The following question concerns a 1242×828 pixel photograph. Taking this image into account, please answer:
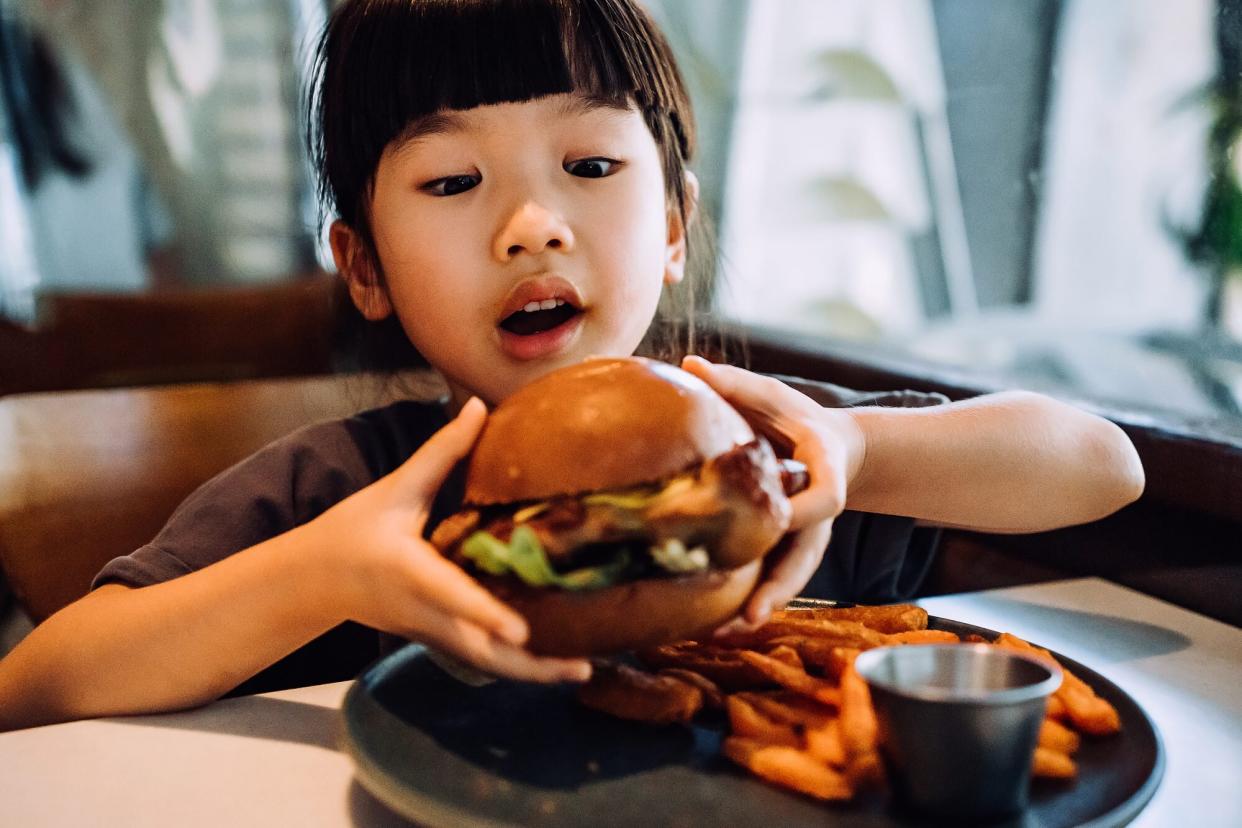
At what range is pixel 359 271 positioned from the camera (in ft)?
6.01

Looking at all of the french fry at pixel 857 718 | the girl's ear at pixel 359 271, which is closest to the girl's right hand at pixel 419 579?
the french fry at pixel 857 718

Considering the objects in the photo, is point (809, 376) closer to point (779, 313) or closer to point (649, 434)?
point (649, 434)

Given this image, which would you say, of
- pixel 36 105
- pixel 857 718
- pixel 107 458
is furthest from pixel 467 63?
pixel 36 105

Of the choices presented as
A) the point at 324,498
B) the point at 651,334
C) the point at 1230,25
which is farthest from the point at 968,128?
the point at 324,498

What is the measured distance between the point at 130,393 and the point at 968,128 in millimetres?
3444

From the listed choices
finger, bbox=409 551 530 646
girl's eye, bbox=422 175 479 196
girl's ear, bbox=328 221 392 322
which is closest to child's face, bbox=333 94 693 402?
girl's eye, bbox=422 175 479 196

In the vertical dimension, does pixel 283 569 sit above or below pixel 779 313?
above

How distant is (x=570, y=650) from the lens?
917mm

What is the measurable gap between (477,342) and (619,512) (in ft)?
2.15

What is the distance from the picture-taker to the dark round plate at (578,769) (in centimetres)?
86

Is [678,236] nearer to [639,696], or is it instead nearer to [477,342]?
[477,342]

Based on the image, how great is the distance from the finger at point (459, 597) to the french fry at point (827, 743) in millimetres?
250

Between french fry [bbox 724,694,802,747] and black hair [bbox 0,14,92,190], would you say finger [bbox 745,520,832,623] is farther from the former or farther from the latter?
black hair [bbox 0,14,92,190]

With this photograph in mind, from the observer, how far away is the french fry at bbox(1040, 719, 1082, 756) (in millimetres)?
964
